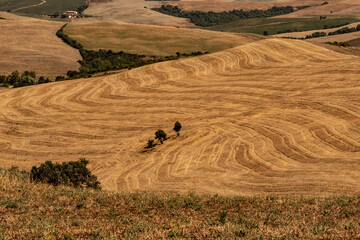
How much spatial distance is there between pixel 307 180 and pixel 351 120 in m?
18.0

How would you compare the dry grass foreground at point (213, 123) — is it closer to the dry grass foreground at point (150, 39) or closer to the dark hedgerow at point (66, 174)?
the dark hedgerow at point (66, 174)

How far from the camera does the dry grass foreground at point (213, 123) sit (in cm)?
3784

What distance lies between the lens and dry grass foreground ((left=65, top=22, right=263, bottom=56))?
156m

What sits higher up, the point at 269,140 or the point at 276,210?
the point at 276,210

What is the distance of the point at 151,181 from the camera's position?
→ 127 ft

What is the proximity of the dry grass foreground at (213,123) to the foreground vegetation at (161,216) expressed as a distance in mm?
11659

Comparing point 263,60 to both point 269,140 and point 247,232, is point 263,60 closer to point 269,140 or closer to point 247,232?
point 269,140

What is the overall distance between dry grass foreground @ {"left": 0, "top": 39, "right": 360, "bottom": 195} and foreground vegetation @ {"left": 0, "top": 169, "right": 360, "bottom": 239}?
1166 cm

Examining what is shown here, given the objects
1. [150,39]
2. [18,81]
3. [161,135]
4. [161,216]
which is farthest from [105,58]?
[161,216]

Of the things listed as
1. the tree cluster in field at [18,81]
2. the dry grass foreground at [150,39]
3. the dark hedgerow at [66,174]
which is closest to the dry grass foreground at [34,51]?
the dry grass foreground at [150,39]

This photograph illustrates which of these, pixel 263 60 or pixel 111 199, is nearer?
pixel 111 199

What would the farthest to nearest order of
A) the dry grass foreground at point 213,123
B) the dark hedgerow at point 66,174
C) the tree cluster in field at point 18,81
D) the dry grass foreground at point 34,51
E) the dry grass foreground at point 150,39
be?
the dry grass foreground at point 150,39, the dry grass foreground at point 34,51, the tree cluster in field at point 18,81, the dry grass foreground at point 213,123, the dark hedgerow at point 66,174

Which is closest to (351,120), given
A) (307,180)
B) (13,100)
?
(307,180)

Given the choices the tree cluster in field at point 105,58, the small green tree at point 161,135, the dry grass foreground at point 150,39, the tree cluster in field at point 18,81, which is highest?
the dry grass foreground at point 150,39
